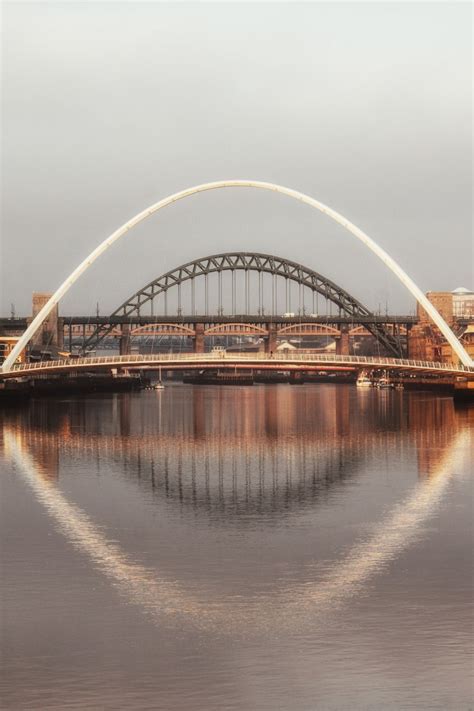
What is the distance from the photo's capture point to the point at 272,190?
96.2 meters

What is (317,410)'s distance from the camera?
8550cm

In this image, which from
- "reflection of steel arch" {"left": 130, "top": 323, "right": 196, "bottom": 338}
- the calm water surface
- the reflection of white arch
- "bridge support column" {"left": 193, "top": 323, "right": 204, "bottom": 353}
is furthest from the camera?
"reflection of steel arch" {"left": 130, "top": 323, "right": 196, "bottom": 338}

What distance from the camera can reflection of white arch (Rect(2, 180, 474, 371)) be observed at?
310ft

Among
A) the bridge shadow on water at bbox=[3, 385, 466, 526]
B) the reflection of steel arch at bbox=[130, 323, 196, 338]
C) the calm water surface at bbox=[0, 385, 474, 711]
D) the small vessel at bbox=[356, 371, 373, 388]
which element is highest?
the reflection of steel arch at bbox=[130, 323, 196, 338]

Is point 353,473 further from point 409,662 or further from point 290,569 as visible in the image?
point 409,662

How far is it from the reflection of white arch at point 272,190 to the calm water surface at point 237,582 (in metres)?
51.1

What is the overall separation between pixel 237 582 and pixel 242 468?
2072cm

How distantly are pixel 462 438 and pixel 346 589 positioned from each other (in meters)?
34.6

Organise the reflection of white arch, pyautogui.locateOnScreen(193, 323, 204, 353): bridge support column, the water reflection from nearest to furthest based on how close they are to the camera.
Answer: the water reflection → the reflection of white arch → pyautogui.locateOnScreen(193, 323, 204, 353): bridge support column

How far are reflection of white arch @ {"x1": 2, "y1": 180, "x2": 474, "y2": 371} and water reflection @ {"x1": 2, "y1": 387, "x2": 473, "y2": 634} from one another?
12425 mm

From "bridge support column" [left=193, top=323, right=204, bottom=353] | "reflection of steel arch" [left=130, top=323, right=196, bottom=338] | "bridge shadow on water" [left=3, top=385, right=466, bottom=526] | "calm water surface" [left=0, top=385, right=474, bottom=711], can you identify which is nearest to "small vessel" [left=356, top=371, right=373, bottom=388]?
"bridge support column" [left=193, top=323, right=204, bottom=353]

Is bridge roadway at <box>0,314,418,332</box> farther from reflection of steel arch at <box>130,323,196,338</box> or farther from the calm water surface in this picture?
the calm water surface

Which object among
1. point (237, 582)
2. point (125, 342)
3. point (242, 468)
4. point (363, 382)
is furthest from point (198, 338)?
point (237, 582)

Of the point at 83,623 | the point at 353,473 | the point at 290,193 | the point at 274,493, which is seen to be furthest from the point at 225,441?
the point at 290,193
